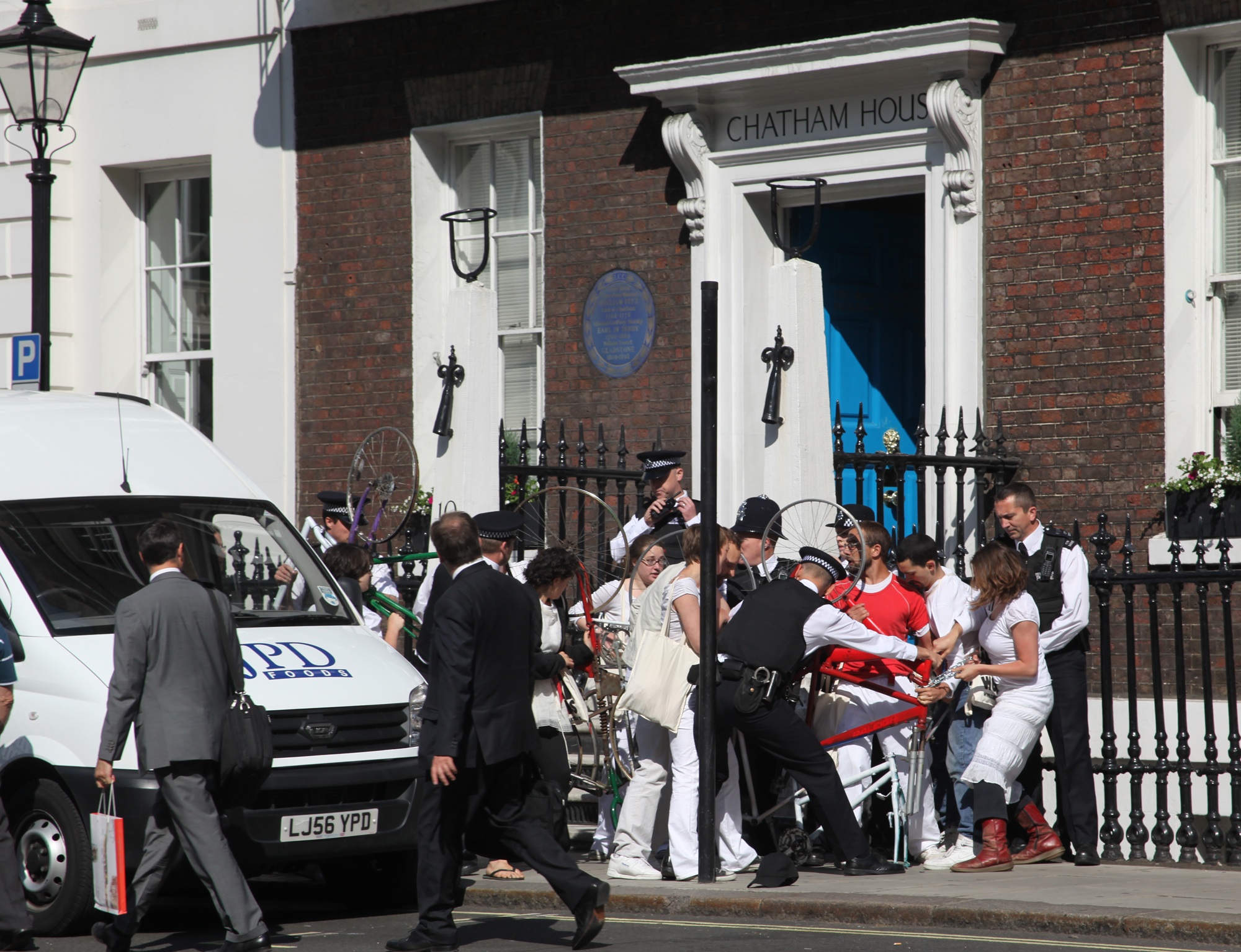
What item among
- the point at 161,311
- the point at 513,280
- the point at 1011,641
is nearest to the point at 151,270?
the point at 161,311

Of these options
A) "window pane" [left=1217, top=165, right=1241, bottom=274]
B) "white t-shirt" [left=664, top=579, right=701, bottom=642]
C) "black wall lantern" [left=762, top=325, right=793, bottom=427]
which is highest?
"window pane" [left=1217, top=165, right=1241, bottom=274]

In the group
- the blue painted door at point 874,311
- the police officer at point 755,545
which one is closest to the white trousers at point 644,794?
the police officer at point 755,545

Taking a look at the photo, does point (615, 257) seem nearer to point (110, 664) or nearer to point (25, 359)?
point (25, 359)

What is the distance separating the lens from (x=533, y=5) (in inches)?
579

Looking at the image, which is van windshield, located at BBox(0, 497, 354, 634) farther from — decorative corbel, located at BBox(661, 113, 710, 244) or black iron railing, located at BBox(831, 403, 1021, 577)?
decorative corbel, located at BBox(661, 113, 710, 244)

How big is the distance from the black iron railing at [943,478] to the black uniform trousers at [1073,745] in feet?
5.02

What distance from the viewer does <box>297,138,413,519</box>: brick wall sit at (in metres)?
15.4

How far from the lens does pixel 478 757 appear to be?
7.90m

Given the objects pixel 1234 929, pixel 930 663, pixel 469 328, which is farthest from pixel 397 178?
pixel 1234 929

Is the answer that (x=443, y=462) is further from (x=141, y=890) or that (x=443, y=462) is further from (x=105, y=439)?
(x=141, y=890)

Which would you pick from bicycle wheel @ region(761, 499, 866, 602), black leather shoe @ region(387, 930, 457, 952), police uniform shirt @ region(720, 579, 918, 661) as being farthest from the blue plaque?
black leather shoe @ region(387, 930, 457, 952)

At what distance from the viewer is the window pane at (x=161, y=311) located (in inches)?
660

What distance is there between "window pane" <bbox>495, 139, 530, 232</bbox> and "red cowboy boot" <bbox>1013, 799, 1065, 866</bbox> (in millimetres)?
7032

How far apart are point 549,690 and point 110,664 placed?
2.50 metres
